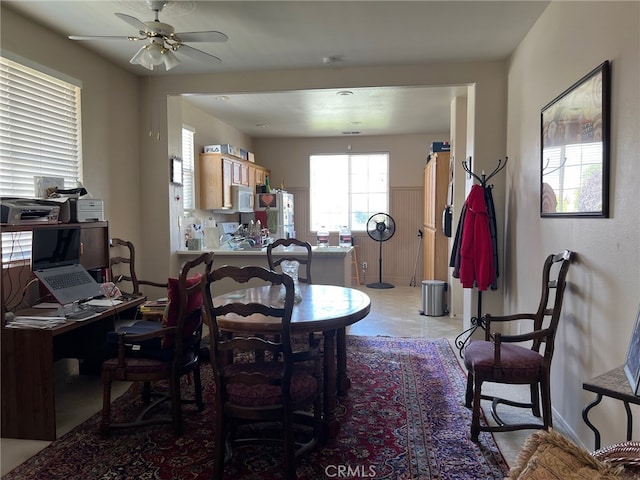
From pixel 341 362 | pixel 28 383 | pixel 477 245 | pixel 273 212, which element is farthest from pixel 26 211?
pixel 273 212

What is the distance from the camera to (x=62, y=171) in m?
3.33

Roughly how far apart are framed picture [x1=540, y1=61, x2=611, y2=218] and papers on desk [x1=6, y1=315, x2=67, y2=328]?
2.95 m

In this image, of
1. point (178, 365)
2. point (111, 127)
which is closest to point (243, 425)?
point (178, 365)

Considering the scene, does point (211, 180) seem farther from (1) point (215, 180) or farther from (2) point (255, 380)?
(2) point (255, 380)

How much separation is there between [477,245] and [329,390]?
1.91 metres

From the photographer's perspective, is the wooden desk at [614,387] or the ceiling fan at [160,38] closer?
the wooden desk at [614,387]

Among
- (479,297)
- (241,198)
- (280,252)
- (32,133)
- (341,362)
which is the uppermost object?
(32,133)

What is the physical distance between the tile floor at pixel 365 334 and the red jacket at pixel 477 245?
3.06ft

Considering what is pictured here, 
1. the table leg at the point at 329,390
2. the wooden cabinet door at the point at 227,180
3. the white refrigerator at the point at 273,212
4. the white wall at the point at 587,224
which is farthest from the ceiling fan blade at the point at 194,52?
the white refrigerator at the point at 273,212

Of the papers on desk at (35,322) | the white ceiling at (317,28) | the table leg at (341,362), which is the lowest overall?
the table leg at (341,362)

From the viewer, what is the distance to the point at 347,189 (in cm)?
797

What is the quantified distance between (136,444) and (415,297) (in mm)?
4926

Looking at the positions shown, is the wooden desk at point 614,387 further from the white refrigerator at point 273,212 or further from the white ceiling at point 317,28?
the white refrigerator at point 273,212

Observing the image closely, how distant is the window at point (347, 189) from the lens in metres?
7.87
